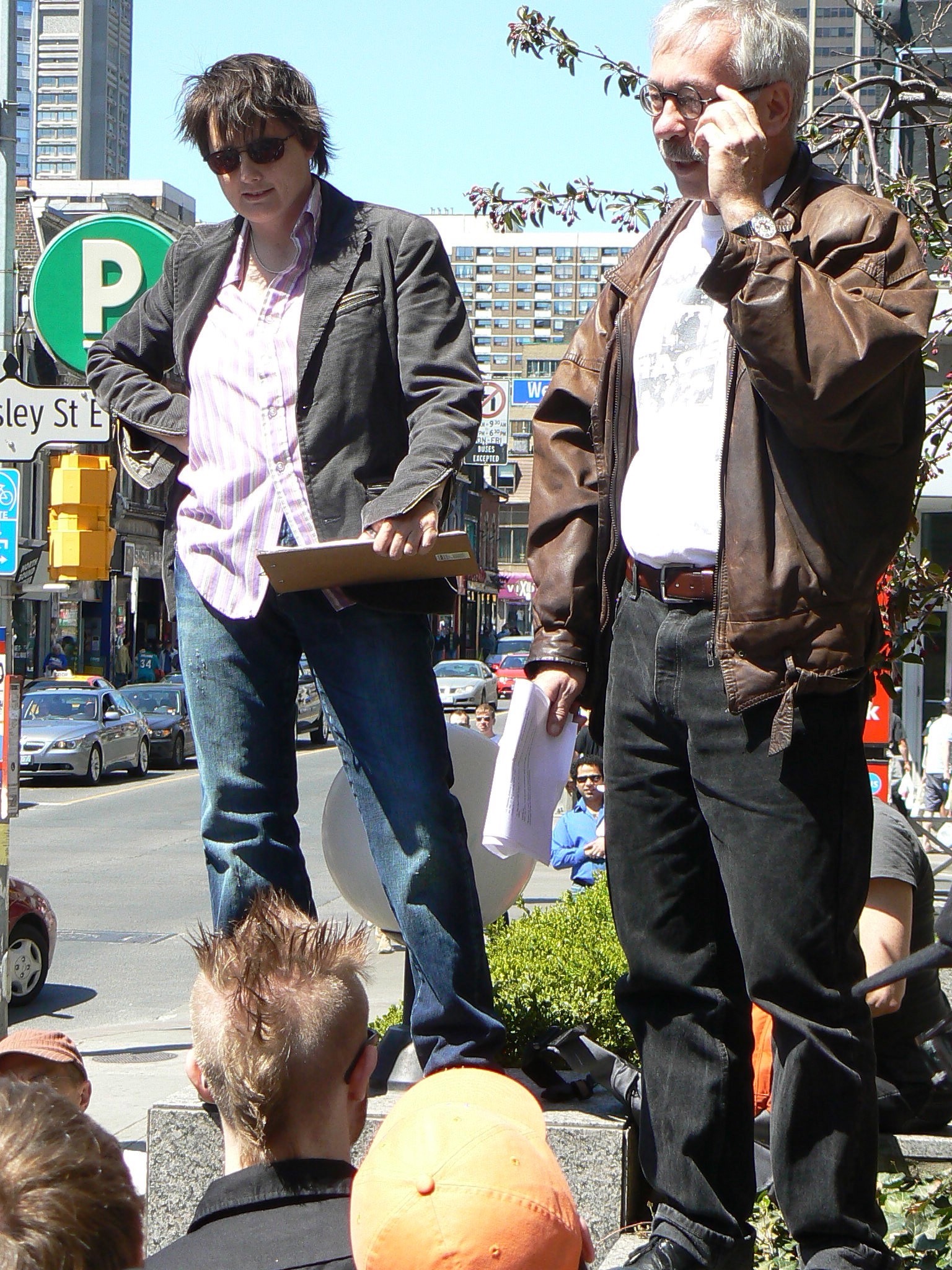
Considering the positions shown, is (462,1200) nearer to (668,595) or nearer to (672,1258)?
(672,1258)

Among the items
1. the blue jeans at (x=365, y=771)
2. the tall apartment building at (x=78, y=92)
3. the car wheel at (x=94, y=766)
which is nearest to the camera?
the blue jeans at (x=365, y=771)

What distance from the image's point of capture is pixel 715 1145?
244cm

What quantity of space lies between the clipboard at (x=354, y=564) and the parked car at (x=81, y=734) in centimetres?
2162

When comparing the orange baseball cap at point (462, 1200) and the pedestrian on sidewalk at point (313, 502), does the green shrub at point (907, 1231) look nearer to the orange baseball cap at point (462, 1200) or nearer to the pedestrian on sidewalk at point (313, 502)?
the pedestrian on sidewalk at point (313, 502)

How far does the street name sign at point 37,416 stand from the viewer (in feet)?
29.0

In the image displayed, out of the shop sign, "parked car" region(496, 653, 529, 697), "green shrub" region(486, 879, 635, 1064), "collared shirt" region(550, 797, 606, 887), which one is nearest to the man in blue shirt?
"collared shirt" region(550, 797, 606, 887)

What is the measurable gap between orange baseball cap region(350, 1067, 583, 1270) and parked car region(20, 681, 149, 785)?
2287cm

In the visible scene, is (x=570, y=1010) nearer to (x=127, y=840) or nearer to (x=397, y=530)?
(x=397, y=530)

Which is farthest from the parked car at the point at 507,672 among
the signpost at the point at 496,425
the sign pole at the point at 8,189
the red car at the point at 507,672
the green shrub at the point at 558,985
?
the green shrub at the point at 558,985

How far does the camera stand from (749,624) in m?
2.32

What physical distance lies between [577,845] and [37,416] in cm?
586

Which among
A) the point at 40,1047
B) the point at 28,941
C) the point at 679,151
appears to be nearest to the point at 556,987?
the point at 40,1047

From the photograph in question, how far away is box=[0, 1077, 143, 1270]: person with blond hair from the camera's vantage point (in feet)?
4.90

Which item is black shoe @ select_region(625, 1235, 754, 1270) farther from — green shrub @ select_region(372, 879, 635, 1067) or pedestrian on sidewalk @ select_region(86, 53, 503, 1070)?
green shrub @ select_region(372, 879, 635, 1067)
